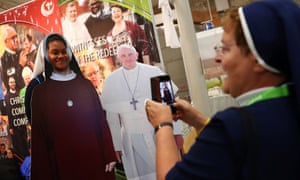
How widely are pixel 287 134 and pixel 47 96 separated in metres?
1.69

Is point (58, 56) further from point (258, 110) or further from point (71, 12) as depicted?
point (258, 110)

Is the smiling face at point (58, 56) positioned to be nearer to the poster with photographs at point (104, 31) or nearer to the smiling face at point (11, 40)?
the poster with photographs at point (104, 31)

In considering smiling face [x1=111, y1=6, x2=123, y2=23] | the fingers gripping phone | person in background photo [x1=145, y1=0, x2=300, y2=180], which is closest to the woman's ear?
person in background photo [x1=145, y1=0, x2=300, y2=180]

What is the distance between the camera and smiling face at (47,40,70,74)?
2.18 meters

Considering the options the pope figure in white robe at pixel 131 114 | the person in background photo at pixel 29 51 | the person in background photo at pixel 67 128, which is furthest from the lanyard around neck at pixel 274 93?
the person in background photo at pixel 29 51

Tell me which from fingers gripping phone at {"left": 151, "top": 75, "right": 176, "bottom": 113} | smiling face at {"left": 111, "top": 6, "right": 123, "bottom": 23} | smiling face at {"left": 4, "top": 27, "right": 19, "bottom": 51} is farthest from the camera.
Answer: smiling face at {"left": 4, "top": 27, "right": 19, "bottom": 51}

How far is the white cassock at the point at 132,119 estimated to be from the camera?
1962mm

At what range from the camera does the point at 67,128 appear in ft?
6.95

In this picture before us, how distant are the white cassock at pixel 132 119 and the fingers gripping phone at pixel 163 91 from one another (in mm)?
535

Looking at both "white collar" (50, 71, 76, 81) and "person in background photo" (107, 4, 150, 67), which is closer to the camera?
"person in background photo" (107, 4, 150, 67)

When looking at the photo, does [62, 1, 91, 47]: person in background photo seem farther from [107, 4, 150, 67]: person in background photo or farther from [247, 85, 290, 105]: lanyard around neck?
[247, 85, 290, 105]: lanyard around neck

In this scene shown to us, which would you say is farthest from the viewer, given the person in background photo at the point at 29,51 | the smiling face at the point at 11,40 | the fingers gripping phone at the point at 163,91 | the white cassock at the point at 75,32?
the smiling face at the point at 11,40

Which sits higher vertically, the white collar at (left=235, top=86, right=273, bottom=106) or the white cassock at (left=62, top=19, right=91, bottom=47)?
the white cassock at (left=62, top=19, right=91, bottom=47)

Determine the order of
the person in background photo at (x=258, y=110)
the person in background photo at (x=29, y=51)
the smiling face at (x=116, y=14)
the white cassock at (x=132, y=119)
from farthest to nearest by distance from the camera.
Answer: the person in background photo at (x=29, y=51)
the smiling face at (x=116, y=14)
the white cassock at (x=132, y=119)
the person in background photo at (x=258, y=110)
